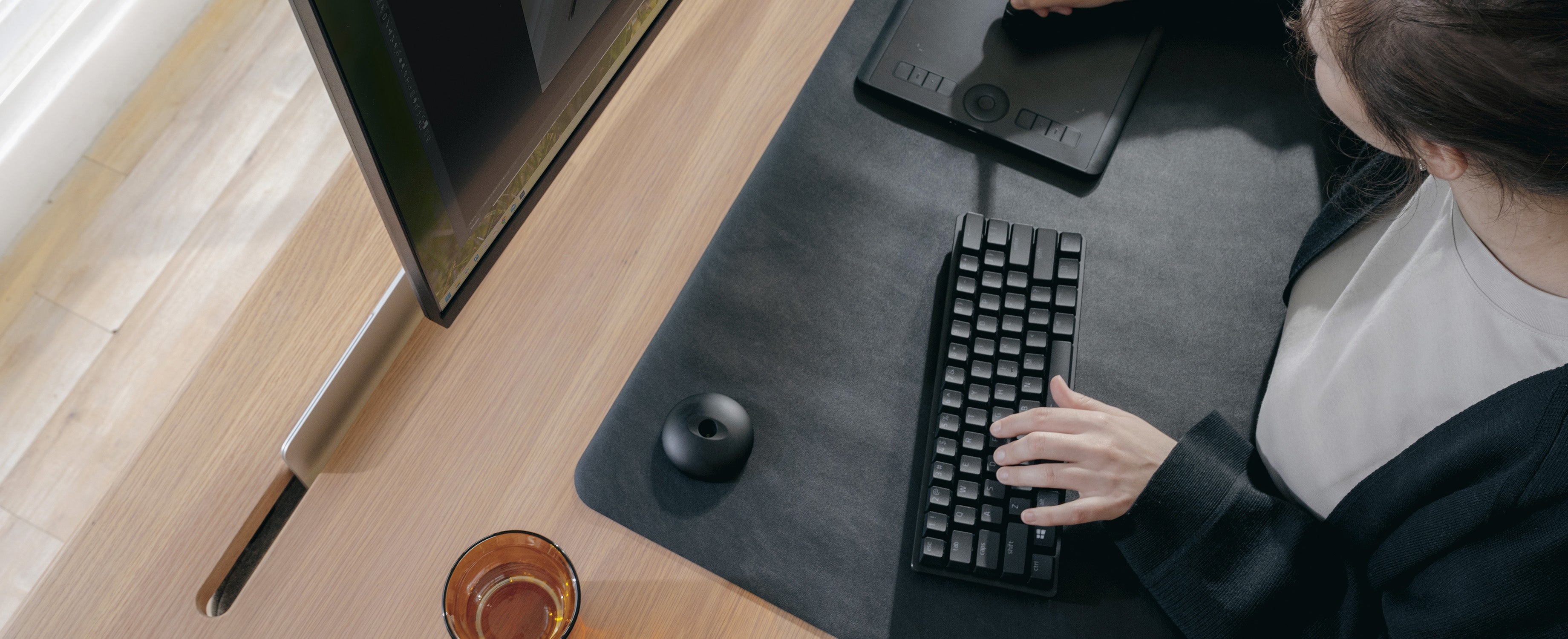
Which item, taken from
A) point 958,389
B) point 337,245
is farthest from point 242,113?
point 958,389

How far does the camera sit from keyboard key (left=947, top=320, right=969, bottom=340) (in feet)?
2.56

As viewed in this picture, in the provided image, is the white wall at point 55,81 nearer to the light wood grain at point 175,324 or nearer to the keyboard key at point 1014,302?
the light wood grain at point 175,324

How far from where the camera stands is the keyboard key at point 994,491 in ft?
2.39

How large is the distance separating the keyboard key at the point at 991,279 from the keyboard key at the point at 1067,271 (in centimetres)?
5

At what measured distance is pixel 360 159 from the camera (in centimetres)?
49

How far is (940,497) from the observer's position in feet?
2.36

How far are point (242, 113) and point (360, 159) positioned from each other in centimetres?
138

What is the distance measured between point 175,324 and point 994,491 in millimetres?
1350

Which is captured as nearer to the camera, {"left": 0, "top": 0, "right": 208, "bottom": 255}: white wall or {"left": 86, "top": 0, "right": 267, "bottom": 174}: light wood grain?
{"left": 0, "top": 0, "right": 208, "bottom": 255}: white wall

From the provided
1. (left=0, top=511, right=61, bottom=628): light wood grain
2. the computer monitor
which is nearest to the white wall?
(left=0, top=511, right=61, bottom=628): light wood grain

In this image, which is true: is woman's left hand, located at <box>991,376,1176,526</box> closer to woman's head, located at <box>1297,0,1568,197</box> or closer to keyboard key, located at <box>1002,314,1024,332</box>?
keyboard key, located at <box>1002,314,1024,332</box>

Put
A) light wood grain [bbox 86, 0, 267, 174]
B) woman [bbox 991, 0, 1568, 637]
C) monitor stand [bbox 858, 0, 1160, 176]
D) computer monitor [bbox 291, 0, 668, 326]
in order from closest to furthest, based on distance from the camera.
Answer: computer monitor [bbox 291, 0, 668, 326] → woman [bbox 991, 0, 1568, 637] → monitor stand [bbox 858, 0, 1160, 176] → light wood grain [bbox 86, 0, 267, 174]

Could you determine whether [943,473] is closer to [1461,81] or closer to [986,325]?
[986,325]

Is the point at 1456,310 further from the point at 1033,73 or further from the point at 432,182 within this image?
the point at 432,182
